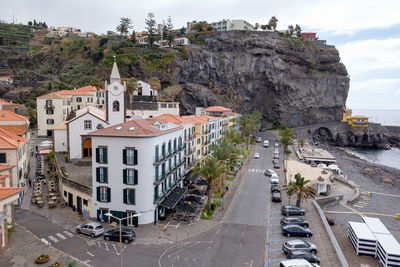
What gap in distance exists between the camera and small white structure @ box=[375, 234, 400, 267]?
28.6 m

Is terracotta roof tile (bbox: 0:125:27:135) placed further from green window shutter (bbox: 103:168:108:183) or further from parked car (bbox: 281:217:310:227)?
parked car (bbox: 281:217:310:227)

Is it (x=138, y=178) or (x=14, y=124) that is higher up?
(x=14, y=124)

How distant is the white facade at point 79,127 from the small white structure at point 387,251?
4420 centimetres

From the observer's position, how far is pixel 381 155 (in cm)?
12225

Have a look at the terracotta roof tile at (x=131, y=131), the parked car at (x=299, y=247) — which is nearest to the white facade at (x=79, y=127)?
the terracotta roof tile at (x=131, y=131)

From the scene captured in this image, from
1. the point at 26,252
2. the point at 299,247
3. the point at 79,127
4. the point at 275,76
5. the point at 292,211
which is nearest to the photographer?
the point at 26,252

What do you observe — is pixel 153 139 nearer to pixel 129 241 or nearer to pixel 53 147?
pixel 129 241

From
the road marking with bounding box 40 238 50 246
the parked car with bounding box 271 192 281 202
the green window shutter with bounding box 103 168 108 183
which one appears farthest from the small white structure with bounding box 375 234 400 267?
the road marking with bounding box 40 238 50 246

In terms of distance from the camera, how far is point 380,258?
30.8 meters

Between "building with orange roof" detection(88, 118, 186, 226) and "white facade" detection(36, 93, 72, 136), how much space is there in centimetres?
5413

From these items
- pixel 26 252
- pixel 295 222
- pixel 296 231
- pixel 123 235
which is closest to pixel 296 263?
pixel 296 231

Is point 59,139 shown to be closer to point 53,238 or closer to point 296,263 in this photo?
point 53,238

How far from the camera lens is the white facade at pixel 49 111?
81.1 metres

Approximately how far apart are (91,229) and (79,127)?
79.6 feet
